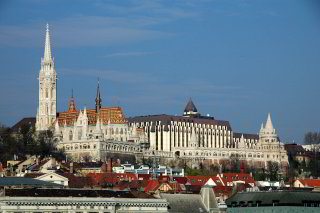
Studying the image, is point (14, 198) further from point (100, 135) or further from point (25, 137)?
point (100, 135)

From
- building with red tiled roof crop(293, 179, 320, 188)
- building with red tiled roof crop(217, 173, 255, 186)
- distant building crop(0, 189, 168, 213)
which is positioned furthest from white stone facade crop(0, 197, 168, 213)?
building with red tiled roof crop(293, 179, 320, 188)

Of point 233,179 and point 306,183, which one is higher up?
point 233,179

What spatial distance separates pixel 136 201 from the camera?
8550cm

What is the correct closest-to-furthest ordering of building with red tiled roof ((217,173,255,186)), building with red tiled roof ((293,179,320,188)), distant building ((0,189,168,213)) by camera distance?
distant building ((0,189,168,213)) → building with red tiled roof ((293,179,320,188)) → building with red tiled roof ((217,173,255,186))

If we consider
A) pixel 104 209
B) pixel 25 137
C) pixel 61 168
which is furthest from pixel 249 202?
pixel 25 137

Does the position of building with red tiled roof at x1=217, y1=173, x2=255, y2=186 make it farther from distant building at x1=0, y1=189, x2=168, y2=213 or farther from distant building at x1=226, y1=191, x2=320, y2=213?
distant building at x1=0, y1=189, x2=168, y2=213

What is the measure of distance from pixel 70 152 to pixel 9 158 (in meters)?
32.5

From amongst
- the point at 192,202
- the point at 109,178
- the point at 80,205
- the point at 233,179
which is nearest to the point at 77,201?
the point at 80,205

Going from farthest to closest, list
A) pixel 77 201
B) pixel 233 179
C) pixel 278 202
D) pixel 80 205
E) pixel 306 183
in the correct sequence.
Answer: pixel 233 179 < pixel 306 183 < pixel 278 202 < pixel 80 205 < pixel 77 201

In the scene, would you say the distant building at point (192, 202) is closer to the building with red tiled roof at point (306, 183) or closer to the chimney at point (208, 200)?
the chimney at point (208, 200)

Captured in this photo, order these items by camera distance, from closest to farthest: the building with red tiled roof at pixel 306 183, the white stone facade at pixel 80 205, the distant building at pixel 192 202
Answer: the white stone facade at pixel 80 205 → the distant building at pixel 192 202 → the building with red tiled roof at pixel 306 183

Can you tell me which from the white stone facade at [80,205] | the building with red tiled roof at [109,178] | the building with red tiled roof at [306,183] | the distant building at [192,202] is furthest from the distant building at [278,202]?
the building with red tiled roof at [306,183]

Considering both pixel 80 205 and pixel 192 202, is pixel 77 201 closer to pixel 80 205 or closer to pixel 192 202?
pixel 80 205

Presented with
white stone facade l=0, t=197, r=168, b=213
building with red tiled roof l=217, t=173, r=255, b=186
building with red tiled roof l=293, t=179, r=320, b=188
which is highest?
building with red tiled roof l=217, t=173, r=255, b=186
